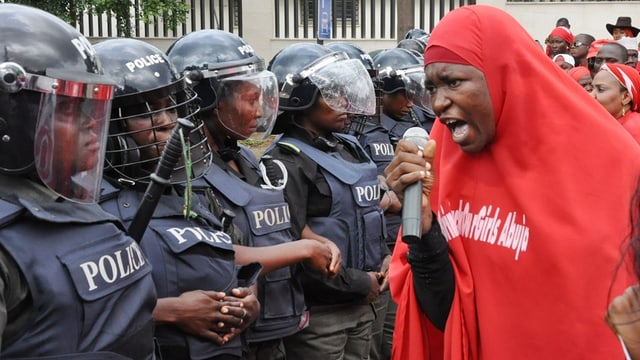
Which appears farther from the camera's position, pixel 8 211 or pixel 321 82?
pixel 321 82

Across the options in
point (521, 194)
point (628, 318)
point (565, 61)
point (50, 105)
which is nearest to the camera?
point (628, 318)

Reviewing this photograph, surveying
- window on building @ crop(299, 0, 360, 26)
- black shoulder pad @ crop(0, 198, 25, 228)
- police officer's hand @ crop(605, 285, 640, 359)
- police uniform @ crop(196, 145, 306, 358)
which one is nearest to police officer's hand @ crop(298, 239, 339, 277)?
police uniform @ crop(196, 145, 306, 358)

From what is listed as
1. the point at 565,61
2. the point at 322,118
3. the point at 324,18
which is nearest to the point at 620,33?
the point at 565,61

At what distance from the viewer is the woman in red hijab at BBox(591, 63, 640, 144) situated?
6160 millimetres

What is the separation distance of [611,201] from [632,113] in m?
3.95

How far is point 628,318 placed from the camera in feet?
5.61

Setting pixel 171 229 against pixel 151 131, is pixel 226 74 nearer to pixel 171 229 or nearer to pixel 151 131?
pixel 151 131

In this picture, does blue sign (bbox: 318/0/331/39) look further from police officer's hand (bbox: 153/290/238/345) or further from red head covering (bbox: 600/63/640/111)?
police officer's hand (bbox: 153/290/238/345)

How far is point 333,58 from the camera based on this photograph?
480 cm

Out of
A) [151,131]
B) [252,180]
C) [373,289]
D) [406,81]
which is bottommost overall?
[373,289]

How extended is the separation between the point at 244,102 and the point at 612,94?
3.37 meters

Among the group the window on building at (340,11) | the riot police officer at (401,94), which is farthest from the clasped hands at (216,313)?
the window on building at (340,11)

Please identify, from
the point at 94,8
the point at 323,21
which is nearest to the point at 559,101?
the point at 323,21

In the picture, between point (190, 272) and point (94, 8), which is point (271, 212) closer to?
point (190, 272)
